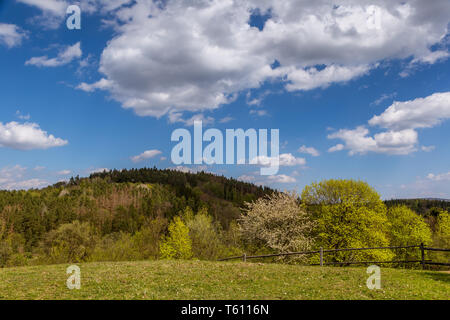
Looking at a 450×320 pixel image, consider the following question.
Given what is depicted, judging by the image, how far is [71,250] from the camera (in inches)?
2047

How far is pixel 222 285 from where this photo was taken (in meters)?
14.9

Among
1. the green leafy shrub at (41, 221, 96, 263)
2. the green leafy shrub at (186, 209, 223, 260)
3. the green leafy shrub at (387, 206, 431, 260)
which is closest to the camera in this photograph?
the green leafy shrub at (41, 221, 96, 263)

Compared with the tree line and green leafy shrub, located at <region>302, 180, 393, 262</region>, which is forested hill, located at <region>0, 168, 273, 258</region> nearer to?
the tree line

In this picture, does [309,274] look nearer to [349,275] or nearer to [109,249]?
[349,275]

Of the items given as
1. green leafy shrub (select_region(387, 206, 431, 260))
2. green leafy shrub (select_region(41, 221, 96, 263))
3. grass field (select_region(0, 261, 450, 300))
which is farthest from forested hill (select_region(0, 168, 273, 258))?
grass field (select_region(0, 261, 450, 300))

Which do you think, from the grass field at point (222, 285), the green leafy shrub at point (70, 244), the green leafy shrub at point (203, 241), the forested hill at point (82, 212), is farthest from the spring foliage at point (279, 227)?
the forested hill at point (82, 212)

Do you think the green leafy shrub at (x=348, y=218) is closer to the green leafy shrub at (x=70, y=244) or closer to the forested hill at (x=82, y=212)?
the green leafy shrub at (x=70, y=244)

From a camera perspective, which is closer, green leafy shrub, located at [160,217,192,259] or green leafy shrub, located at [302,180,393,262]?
green leafy shrub, located at [302,180,393,262]

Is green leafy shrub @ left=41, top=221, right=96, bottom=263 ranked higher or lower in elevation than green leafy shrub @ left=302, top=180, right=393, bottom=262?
lower

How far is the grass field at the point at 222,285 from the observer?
12.8 meters

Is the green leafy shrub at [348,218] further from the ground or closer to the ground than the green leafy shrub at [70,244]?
further from the ground

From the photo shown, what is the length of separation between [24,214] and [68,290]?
4847 inches

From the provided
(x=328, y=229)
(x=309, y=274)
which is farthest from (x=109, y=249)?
(x=309, y=274)

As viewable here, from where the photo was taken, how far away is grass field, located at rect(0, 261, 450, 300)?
12773mm
